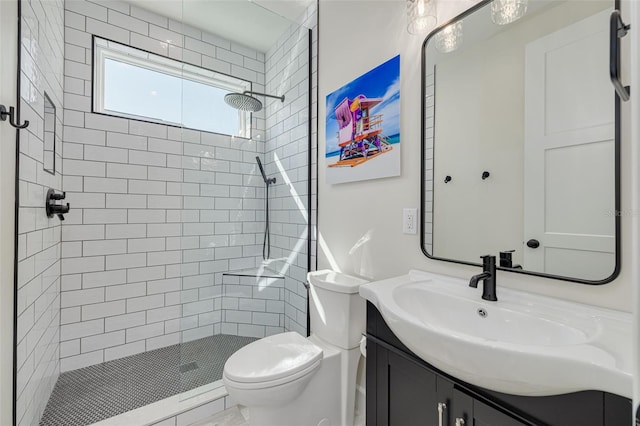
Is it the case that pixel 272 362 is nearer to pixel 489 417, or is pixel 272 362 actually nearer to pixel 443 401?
pixel 443 401

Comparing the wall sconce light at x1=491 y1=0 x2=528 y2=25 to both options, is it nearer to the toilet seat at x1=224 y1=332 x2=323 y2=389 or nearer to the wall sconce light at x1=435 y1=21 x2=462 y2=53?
the wall sconce light at x1=435 y1=21 x2=462 y2=53

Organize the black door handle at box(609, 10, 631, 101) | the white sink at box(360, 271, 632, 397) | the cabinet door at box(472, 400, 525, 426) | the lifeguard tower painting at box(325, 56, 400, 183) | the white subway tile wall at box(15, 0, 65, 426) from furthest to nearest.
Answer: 1. the lifeguard tower painting at box(325, 56, 400, 183)
2. the white subway tile wall at box(15, 0, 65, 426)
3. the cabinet door at box(472, 400, 525, 426)
4. the white sink at box(360, 271, 632, 397)
5. the black door handle at box(609, 10, 631, 101)

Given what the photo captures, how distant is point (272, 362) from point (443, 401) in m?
0.78

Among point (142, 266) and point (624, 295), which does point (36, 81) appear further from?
point (624, 295)

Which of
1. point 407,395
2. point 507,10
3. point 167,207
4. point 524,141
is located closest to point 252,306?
point 167,207

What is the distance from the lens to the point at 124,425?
148 centimetres

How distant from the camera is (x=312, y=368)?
137cm

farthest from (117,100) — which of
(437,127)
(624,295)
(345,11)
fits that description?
(624,295)

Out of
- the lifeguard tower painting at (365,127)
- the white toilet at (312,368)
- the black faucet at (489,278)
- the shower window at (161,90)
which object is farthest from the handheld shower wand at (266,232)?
the black faucet at (489,278)

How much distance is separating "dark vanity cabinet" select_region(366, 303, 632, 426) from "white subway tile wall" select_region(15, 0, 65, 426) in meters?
1.46

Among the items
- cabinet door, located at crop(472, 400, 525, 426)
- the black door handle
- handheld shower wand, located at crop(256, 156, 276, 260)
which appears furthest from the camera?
handheld shower wand, located at crop(256, 156, 276, 260)

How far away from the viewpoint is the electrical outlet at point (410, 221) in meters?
1.38

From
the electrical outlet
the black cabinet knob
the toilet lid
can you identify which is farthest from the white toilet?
the black cabinet knob

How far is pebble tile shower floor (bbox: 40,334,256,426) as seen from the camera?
1645 millimetres
